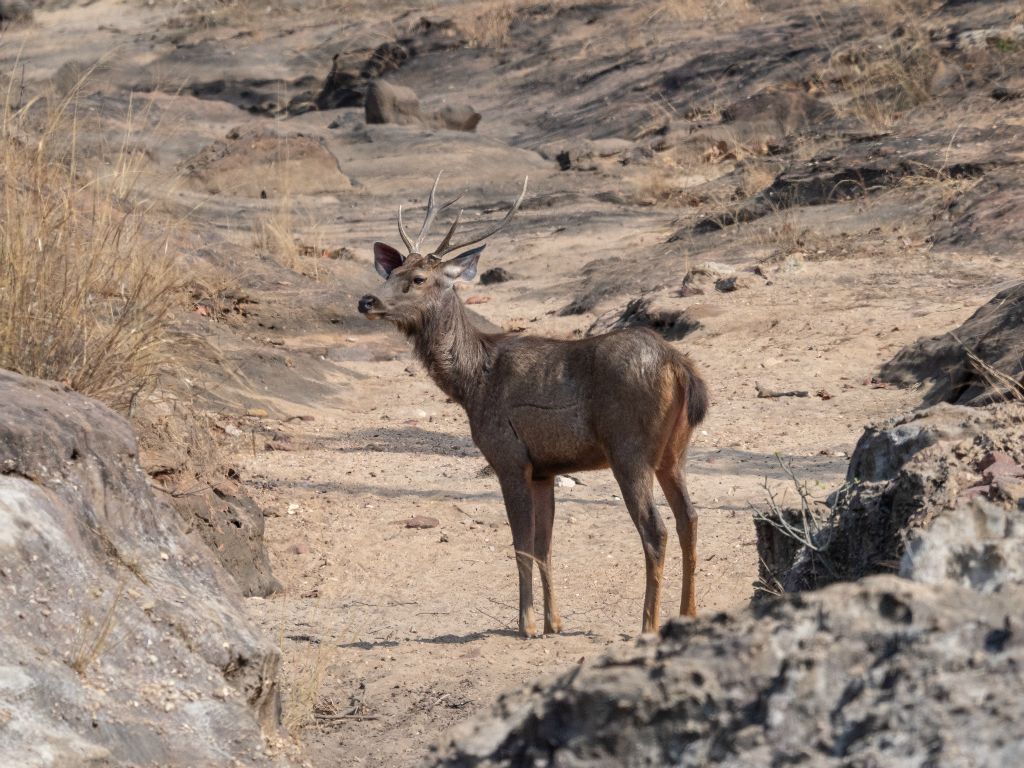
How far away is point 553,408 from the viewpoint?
6852 mm

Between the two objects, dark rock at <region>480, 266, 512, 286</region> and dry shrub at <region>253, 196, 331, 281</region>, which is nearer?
dry shrub at <region>253, 196, 331, 281</region>

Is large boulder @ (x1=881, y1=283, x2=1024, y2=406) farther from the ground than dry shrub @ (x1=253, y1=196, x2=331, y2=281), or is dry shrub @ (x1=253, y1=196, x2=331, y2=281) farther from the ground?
large boulder @ (x1=881, y1=283, x2=1024, y2=406)

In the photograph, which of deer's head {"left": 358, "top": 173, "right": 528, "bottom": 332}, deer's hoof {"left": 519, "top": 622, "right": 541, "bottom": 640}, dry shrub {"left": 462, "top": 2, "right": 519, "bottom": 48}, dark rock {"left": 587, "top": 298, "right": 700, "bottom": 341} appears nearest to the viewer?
deer's hoof {"left": 519, "top": 622, "right": 541, "bottom": 640}

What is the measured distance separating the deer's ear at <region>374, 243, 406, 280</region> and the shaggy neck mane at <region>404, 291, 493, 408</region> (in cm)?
47

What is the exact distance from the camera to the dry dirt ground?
7.23 meters

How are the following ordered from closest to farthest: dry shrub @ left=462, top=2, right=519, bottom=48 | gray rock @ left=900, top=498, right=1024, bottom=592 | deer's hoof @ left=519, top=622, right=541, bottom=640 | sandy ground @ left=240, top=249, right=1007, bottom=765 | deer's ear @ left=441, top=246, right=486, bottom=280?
gray rock @ left=900, top=498, right=1024, bottom=592
sandy ground @ left=240, top=249, right=1007, bottom=765
deer's hoof @ left=519, top=622, right=541, bottom=640
deer's ear @ left=441, top=246, right=486, bottom=280
dry shrub @ left=462, top=2, right=519, bottom=48

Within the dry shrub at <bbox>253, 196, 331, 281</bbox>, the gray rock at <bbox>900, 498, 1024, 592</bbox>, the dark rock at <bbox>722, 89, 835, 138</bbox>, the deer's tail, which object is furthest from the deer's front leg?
the dark rock at <bbox>722, 89, 835, 138</bbox>

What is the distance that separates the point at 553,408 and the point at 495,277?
10403 mm

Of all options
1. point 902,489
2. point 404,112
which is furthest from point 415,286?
point 404,112

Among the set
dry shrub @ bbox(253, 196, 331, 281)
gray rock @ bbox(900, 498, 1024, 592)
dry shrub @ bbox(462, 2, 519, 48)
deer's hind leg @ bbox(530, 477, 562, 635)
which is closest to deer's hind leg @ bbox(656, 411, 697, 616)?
deer's hind leg @ bbox(530, 477, 562, 635)

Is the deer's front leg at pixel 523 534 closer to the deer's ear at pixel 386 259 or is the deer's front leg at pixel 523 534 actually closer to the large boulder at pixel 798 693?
the deer's ear at pixel 386 259

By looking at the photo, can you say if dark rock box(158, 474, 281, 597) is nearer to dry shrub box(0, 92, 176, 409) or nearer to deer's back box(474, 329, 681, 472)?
dry shrub box(0, 92, 176, 409)

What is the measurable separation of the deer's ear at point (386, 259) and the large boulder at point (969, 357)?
331cm

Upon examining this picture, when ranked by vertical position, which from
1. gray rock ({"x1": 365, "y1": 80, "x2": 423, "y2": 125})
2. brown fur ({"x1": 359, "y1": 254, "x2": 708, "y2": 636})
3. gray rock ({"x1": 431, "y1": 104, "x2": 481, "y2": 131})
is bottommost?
gray rock ({"x1": 431, "y1": 104, "x2": 481, "y2": 131})
